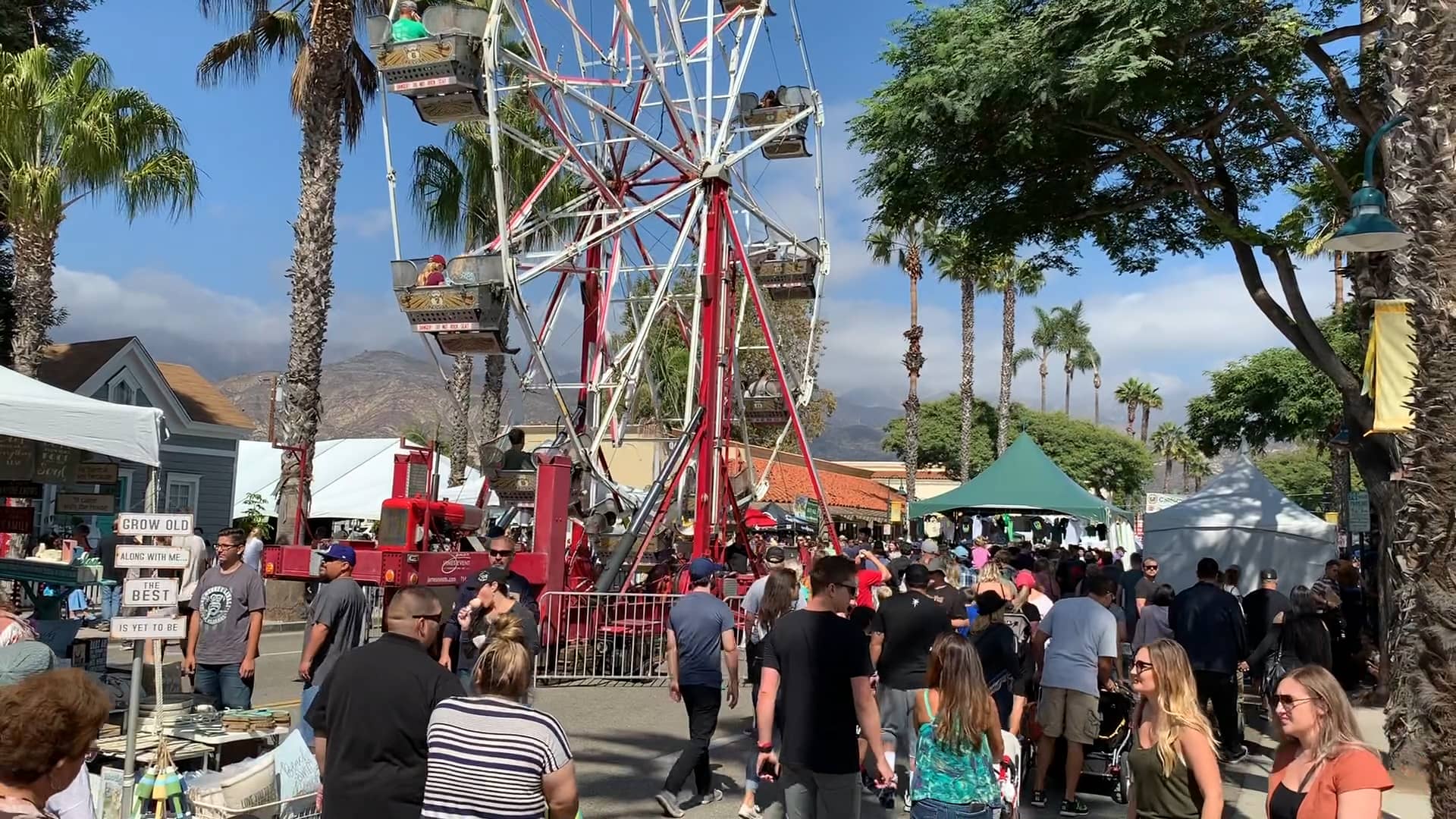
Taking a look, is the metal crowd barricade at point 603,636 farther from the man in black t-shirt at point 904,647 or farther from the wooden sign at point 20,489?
the wooden sign at point 20,489

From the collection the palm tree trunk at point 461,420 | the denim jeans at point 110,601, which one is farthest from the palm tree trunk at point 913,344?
the denim jeans at point 110,601

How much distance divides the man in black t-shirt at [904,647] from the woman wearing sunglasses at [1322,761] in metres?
3.34

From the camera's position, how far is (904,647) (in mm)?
7445

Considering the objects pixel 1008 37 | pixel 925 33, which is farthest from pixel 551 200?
pixel 1008 37

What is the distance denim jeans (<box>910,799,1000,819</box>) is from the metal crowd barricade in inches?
342

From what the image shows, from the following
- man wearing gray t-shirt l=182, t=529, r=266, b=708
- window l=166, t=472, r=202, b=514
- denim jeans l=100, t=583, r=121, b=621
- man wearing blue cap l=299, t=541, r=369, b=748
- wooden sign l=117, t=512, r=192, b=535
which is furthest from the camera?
window l=166, t=472, r=202, b=514

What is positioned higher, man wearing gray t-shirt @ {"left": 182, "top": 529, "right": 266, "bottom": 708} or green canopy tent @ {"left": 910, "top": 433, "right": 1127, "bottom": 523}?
green canopy tent @ {"left": 910, "top": 433, "right": 1127, "bottom": 523}

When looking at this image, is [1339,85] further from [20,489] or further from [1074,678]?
[20,489]

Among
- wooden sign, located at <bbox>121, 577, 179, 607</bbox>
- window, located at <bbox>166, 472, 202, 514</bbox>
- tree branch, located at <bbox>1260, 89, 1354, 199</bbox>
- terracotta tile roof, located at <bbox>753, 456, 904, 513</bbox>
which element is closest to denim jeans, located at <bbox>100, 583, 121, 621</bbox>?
wooden sign, located at <bbox>121, 577, 179, 607</bbox>

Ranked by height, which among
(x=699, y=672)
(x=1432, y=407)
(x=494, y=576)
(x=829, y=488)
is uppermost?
(x=829, y=488)

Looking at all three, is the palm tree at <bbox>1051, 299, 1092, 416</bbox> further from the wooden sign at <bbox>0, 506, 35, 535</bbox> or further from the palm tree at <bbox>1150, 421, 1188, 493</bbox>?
the wooden sign at <bbox>0, 506, 35, 535</bbox>

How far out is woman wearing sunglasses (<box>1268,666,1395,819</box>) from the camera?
3.70 metres

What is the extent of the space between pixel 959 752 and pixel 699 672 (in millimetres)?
3046

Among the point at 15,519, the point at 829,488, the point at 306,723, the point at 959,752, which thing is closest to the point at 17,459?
the point at 15,519
